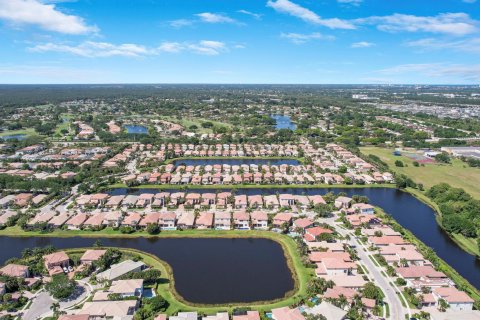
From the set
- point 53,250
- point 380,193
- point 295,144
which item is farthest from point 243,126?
point 53,250

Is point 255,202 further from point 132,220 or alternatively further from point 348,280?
point 348,280

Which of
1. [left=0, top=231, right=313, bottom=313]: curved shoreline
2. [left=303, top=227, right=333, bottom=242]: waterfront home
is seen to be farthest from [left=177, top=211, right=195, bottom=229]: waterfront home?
[left=303, top=227, right=333, bottom=242]: waterfront home

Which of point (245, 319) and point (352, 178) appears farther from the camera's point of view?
point (352, 178)

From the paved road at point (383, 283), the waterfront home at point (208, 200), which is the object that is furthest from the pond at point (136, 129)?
the paved road at point (383, 283)

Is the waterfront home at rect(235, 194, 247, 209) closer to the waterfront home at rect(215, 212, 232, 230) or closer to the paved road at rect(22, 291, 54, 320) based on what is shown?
the waterfront home at rect(215, 212, 232, 230)

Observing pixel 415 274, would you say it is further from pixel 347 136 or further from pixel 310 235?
pixel 347 136

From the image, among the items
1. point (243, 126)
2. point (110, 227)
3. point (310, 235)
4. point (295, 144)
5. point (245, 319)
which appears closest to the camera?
point (245, 319)
